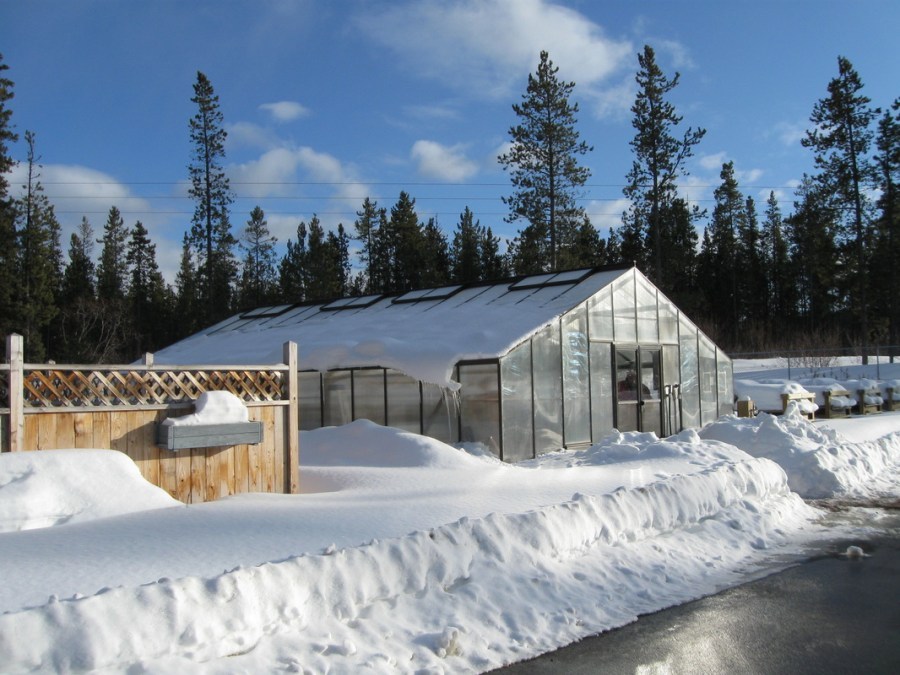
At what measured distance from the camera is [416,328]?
15.0 metres

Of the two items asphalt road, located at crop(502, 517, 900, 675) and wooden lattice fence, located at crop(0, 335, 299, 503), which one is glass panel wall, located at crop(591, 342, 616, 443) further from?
asphalt road, located at crop(502, 517, 900, 675)

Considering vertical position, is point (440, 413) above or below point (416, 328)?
below

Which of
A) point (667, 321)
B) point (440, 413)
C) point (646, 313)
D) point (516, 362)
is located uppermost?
point (646, 313)

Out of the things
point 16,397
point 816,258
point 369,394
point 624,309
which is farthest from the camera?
point 816,258

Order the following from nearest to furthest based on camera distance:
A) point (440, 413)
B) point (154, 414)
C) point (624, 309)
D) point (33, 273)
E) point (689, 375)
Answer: point (154, 414) < point (440, 413) < point (624, 309) < point (689, 375) < point (33, 273)

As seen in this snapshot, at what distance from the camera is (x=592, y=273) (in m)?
16.3

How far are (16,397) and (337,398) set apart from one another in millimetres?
8497

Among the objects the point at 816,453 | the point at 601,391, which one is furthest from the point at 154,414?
the point at 601,391

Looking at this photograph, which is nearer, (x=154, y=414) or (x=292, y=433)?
(x=154, y=414)

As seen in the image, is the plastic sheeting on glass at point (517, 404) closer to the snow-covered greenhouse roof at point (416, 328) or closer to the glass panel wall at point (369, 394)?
the snow-covered greenhouse roof at point (416, 328)

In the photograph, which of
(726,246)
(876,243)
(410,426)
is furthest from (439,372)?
(726,246)

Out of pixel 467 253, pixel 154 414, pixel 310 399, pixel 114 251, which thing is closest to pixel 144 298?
pixel 114 251

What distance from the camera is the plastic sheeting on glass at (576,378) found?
46.2ft

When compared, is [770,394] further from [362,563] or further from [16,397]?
[16,397]
